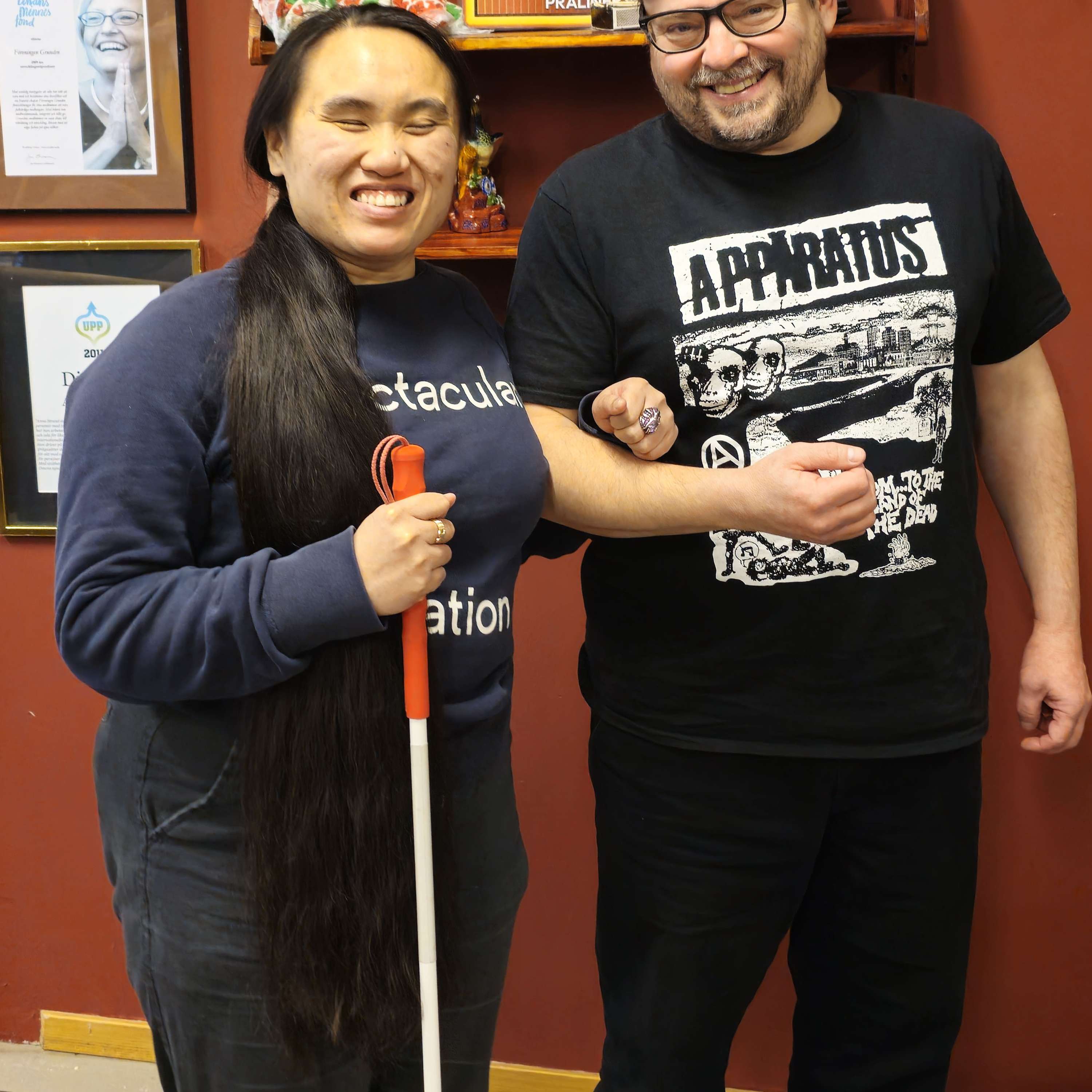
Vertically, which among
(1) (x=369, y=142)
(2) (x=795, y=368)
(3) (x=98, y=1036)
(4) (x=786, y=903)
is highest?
(1) (x=369, y=142)

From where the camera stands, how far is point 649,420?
4.24 feet

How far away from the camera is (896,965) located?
Result: 1509 millimetres

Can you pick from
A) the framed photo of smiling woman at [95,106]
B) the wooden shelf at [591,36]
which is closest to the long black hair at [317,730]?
the wooden shelf at [591,36]

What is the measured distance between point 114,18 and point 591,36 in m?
0.93

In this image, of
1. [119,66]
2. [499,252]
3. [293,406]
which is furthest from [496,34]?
[293,406]

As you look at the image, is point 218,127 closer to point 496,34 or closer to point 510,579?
point 496,34

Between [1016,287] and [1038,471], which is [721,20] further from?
[1038,471]

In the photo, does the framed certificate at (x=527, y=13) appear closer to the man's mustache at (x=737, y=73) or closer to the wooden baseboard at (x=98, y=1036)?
the man's mustache at (x=737, y=73)

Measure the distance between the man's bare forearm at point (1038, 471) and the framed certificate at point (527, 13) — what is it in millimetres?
853

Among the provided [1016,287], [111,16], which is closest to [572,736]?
[1016,287]

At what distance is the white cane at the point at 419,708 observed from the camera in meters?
1.09

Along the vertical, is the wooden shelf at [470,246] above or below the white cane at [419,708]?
above

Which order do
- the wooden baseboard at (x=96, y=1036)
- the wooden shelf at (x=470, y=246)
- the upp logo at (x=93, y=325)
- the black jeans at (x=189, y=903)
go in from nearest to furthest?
the black jeans at (x=189, y=903) < the wooden shelf at (x=470, y=246) < the upp logo at (x=93, y=325) < the wooden baseboard at (x=96, y=1036)

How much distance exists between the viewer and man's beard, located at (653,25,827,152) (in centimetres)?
136
